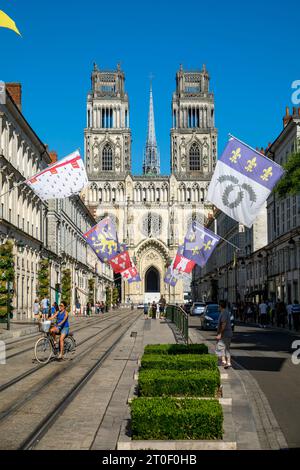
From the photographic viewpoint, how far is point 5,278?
32625 millimetres

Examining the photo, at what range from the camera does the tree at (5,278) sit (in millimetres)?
32375

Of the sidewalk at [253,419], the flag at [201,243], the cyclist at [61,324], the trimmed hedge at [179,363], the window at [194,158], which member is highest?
the window at [194,158]

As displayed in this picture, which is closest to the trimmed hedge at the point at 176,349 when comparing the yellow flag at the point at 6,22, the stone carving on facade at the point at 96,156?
the yellow flag at the point at 6,22

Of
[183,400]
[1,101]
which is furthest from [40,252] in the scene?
[183,400]

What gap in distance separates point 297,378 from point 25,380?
6.04 meters

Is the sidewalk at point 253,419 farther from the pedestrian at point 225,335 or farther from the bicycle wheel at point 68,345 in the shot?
the bicycle wheel at point 68,345

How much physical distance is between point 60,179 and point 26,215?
25.5 m

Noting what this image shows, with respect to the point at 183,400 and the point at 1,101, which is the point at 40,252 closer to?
the point at 1,101

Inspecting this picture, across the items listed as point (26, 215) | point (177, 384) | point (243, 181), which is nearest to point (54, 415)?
point (177, 384)

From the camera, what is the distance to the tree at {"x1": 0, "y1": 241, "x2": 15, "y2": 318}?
106 ft

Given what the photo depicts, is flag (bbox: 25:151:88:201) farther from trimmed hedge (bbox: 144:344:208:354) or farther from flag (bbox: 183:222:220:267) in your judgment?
flag (bbox: 183:222:220:267)

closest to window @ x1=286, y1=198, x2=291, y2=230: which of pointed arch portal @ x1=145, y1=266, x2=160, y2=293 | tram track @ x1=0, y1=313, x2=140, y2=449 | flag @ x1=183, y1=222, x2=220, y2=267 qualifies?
flag @ x1=183, y1=222, x2=220, y2=267

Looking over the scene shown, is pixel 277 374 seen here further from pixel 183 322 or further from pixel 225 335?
pixel 183 322

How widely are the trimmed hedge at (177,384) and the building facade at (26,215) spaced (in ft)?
62.6
